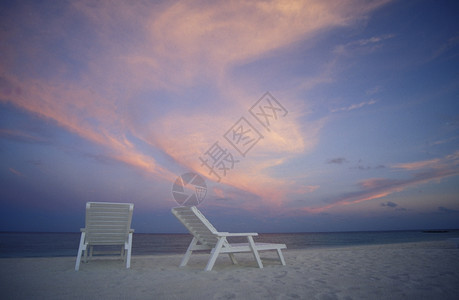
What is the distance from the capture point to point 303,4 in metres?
9.34

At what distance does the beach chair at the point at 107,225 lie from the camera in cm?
498

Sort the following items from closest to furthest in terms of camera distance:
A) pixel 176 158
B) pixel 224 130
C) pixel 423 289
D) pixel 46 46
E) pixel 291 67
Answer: pixel 423 289, pixel 46 46, pixel 291 67, pixel 224 130, pixel 176 158

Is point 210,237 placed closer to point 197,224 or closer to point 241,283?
point 197,224

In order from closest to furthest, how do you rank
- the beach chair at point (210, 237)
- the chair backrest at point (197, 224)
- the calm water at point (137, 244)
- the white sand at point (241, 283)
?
the white sand at point (241, 283) → the beach chair at point (210, 237) → the chair backrest at point (197, 224) → the calm water at point (137, 244)

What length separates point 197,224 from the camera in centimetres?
529

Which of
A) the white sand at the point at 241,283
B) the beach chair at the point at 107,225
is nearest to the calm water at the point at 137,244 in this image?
the beach chair at the point at 107,225

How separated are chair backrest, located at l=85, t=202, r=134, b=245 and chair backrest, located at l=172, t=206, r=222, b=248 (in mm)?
917

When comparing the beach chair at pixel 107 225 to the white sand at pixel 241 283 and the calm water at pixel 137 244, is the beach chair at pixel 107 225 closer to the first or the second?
the white sand at pixel 241 283

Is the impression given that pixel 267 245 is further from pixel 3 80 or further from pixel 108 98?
pixel 3 80

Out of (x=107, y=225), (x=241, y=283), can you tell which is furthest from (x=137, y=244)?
(x=241, y=283)

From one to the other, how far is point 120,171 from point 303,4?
44.4 ft

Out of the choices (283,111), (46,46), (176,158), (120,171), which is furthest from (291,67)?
(120,171)

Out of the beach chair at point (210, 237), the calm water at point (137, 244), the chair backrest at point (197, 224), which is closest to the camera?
the beach chair at point (210, 237)

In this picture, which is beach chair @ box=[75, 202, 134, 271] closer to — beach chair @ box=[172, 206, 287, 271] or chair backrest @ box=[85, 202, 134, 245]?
chair backrest @ box=[85, 202, 134, 245]
